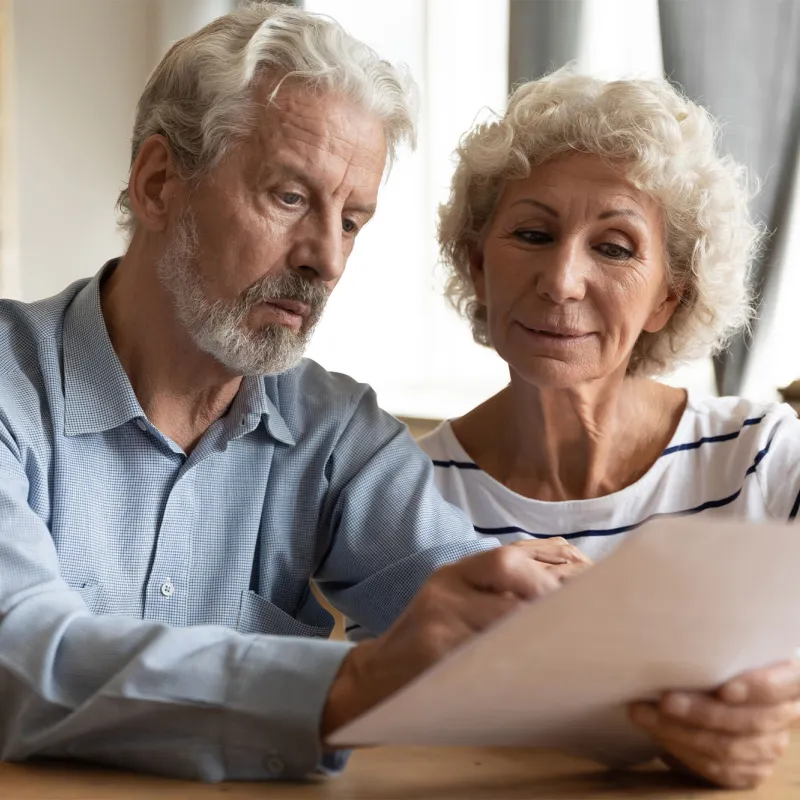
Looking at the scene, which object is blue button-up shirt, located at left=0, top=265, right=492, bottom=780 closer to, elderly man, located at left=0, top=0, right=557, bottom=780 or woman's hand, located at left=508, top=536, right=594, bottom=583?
elderly man, located at left=0, top=0, right=557, bottom=780

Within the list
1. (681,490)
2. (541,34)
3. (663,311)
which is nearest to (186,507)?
(681,490)

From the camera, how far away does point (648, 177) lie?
161 centimetres

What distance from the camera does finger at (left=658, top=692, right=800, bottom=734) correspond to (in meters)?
0.87

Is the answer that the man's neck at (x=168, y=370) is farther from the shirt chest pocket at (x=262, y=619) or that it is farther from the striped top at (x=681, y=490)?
the striped top at (x=681, y=490)

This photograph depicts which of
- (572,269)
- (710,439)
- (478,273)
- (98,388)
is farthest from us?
(478,273)

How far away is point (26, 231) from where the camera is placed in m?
4.42

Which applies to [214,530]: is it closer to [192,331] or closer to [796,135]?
[192,331]

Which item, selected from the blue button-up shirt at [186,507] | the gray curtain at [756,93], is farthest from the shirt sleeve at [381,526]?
the gray curtain at [756,93]

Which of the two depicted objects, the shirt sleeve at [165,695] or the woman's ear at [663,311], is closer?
the shirt sleeve at [165,695]

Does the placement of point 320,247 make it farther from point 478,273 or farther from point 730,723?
point 730,723

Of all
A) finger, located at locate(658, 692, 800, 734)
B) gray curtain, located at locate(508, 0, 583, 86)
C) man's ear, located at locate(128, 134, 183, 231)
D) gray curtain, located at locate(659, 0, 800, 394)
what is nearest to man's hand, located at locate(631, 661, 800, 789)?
finger, located at locate(658, 692, 800, 734)

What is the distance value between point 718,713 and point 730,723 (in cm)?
2

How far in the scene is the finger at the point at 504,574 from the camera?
94 cm

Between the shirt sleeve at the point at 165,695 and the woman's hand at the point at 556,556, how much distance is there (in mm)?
207
